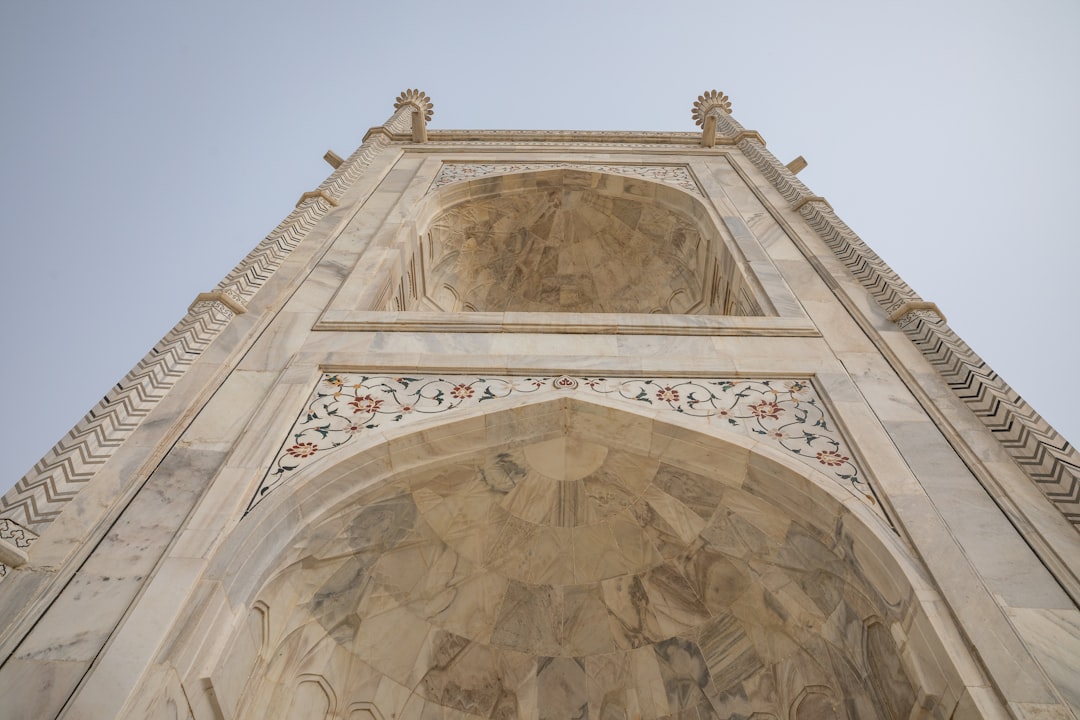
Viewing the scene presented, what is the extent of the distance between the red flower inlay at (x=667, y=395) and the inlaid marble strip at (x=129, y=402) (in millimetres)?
3132

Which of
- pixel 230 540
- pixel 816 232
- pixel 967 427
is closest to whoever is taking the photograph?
pixel 230 540

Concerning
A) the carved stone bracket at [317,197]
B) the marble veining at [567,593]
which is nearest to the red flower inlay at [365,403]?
the marble veining at [567,593]

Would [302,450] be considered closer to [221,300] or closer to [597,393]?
[221,300]

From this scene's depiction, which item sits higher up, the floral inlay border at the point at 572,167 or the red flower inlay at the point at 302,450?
the floral inlay border at the point at 572,167

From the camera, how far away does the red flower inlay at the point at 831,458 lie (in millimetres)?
4230

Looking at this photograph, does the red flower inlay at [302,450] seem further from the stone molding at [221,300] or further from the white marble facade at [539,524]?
the stone molding at [221,300]

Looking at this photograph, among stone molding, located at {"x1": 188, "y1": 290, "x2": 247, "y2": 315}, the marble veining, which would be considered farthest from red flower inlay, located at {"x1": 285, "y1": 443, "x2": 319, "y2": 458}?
stone molding, located at {"x1": 188, "y1": 290, "x2": 247, "y2": 315}

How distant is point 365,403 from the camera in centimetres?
471

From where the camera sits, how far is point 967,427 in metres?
4.39

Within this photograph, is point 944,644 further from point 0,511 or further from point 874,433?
point 0,511

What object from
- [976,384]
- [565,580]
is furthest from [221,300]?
[976,384]

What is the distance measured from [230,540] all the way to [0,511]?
1.07m

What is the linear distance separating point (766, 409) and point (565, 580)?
6.13 feet

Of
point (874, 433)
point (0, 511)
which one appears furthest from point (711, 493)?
point (0, 511)
